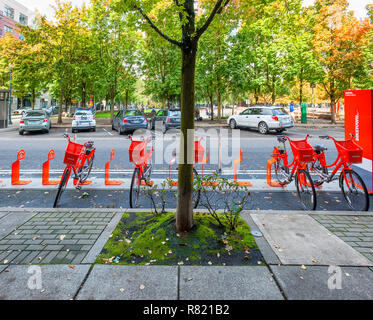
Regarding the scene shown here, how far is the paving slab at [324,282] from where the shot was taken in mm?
2744

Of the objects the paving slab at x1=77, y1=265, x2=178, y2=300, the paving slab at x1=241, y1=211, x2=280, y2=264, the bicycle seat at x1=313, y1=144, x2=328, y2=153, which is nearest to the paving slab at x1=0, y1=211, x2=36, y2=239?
the paving slab at x1=77, y1=265, x2=178, y2=300

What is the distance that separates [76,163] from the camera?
19.9 feet

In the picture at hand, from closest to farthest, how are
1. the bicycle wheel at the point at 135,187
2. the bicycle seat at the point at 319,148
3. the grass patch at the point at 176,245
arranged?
the grass patch at the point at 176,245, the bicycle wheel at the point at 135,187, the bicycle seat at the point at 319,148

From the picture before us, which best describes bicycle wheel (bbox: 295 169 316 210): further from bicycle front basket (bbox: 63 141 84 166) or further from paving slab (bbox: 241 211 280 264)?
bicycle front basket (bbox: 63 141 84 166)

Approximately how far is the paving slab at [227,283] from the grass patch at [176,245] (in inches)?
7.0

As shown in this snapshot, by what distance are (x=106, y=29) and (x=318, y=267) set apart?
30.8m

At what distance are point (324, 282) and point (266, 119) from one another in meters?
18.0

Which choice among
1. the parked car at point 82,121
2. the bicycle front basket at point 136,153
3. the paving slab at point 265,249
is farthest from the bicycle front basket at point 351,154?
the parked car at point 82,121

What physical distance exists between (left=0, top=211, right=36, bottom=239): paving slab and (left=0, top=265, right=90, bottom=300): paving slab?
47.4 inches

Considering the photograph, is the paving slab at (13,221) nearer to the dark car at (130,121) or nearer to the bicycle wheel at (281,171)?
the bicycle wheel at (281,171)
